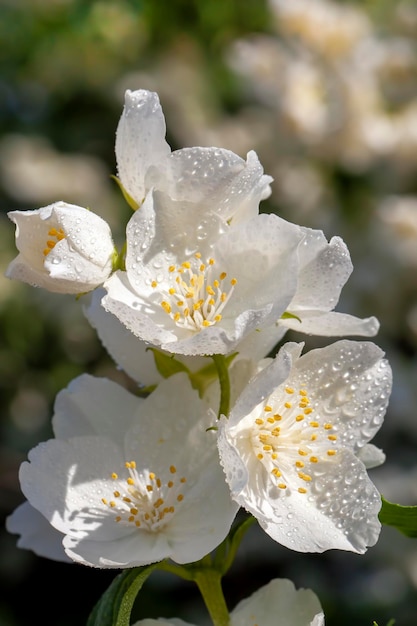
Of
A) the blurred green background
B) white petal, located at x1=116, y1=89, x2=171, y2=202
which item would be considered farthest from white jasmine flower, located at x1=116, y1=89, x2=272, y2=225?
the blurred green background

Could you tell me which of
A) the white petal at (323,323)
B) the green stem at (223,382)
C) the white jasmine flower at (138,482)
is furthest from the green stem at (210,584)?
the white petal at (323,323)

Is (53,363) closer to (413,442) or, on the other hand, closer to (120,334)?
(413,442)

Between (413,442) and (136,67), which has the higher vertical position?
(136,67)

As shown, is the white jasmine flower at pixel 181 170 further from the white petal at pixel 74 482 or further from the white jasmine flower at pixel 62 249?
the white petal at pixel 74 482

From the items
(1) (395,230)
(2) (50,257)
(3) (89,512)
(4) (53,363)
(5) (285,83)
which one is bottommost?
(4) (53,363)

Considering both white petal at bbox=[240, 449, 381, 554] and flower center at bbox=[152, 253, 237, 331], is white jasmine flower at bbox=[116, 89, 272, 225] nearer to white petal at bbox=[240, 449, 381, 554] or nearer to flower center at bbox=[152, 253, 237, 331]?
flower center at bbox=[152, 253, 237, 331]

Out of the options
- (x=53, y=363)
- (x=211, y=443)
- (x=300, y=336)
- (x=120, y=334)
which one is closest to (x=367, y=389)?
(x=211, y=443)

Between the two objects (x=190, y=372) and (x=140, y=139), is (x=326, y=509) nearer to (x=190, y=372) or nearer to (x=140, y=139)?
(x=190, y=372)
